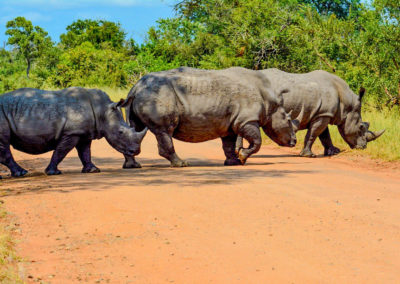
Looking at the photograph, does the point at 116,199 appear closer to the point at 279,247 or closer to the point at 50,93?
the point at 279,247

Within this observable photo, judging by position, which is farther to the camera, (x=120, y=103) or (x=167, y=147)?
(x=167, y=147)

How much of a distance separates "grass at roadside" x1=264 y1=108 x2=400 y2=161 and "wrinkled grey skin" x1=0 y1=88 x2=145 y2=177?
218 inches

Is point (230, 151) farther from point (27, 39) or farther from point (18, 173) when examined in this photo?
point (27, 39)

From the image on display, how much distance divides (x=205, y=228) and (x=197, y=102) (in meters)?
5.12

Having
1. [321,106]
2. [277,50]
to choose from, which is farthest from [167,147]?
[277,50]

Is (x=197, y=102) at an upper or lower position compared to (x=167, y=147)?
upper

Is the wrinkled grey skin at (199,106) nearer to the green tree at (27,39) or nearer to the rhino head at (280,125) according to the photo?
the rhino head at (280,125)

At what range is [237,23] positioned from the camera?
22156mm

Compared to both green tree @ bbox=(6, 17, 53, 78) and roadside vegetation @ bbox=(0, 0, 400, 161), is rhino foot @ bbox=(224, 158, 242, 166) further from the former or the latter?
green tree @ bbox=(6, 17, 53, 78)

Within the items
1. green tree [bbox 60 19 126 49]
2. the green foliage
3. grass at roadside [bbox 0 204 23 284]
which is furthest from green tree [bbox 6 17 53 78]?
grass at roadside [bbox 0 204 23 284]

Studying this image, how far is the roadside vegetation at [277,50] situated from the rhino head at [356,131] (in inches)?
9.6

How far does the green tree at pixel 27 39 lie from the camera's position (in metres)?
43.0

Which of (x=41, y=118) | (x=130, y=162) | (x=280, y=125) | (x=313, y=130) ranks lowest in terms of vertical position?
(x=130, y=162)

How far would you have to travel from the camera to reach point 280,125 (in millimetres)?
11344
